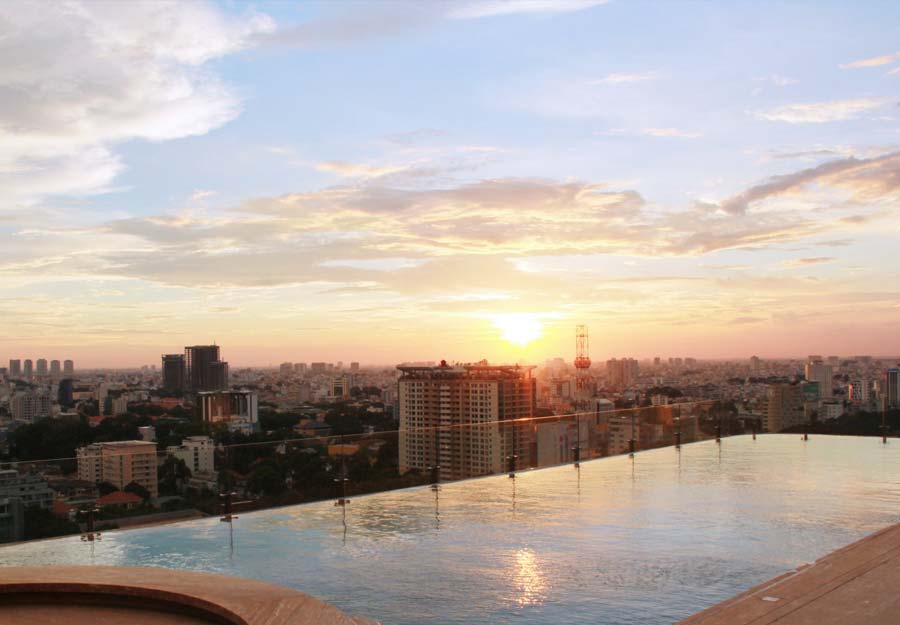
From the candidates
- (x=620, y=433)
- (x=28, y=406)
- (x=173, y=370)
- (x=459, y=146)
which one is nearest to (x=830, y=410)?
(x=620, y=433)

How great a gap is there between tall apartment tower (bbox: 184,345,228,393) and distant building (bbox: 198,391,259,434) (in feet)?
75.7

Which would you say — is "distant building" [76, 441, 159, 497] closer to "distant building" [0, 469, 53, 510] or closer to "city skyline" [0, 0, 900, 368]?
"distant building" [0, 469, 53, 510]

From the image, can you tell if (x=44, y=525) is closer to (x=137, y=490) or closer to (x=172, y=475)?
(x=137, y=490)

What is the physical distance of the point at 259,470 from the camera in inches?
268

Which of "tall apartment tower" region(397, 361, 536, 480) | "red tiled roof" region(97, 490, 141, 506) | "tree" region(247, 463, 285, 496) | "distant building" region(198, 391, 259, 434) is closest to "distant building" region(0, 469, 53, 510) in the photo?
"red tiled roof" region(97, 490, 141, 506)

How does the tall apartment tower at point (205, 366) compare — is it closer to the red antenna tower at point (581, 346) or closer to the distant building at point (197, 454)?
the red antenna tower at point (581, 346)

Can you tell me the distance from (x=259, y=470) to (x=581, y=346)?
5054cm

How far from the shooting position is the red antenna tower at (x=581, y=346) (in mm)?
55781

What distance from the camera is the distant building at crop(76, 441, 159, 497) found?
5965mm

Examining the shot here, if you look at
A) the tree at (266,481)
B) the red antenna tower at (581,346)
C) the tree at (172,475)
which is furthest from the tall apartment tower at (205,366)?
the tree at (172,475)

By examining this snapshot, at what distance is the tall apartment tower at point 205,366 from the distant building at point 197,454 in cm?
5769

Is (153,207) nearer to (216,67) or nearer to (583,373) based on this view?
(216,67)

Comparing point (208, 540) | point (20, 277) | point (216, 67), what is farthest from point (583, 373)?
point (208, 540)

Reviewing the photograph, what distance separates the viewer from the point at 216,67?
406 inches
